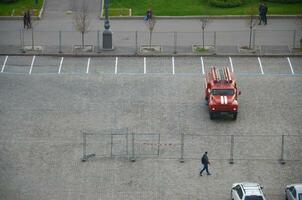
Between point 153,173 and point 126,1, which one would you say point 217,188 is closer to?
point 153,173

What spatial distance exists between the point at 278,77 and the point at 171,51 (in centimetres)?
839

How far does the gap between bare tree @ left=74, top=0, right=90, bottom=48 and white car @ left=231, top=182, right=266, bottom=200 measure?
23913 millimetres

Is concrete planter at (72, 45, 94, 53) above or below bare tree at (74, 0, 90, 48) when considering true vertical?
below

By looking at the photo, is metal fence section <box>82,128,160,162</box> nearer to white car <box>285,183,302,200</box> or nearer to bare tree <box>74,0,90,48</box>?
white car <box>285,183,302,200</box>

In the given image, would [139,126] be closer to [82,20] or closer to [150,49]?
[150,49]

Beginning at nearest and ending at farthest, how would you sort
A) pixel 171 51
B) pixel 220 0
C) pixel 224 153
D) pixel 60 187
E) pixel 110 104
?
1. pixel 60 187
2. pixel 224 153
3. pixel 110 104
4. pixel 171 51
5. pixel 220 0

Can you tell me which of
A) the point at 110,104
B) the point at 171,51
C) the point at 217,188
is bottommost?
the point at 217,188

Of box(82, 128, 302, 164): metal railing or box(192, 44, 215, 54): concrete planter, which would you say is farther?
box(192, 44, 215, 54): concrete planter

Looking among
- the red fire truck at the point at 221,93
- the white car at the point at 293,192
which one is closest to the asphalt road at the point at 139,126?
the red fire truck at the point at 221,93

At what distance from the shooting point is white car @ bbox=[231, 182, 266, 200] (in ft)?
157

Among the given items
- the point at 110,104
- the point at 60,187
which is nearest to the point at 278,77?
the point at 110,104

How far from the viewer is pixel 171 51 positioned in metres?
69.7

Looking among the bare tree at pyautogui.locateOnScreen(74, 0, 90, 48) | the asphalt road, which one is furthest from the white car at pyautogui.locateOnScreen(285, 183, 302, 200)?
the bare tree at pyautogui.locateOnScreen(74, 0, 90, 48)

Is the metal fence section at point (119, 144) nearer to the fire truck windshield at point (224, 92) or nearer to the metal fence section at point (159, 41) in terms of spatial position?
the fire truck windshield at point (224, 92)
